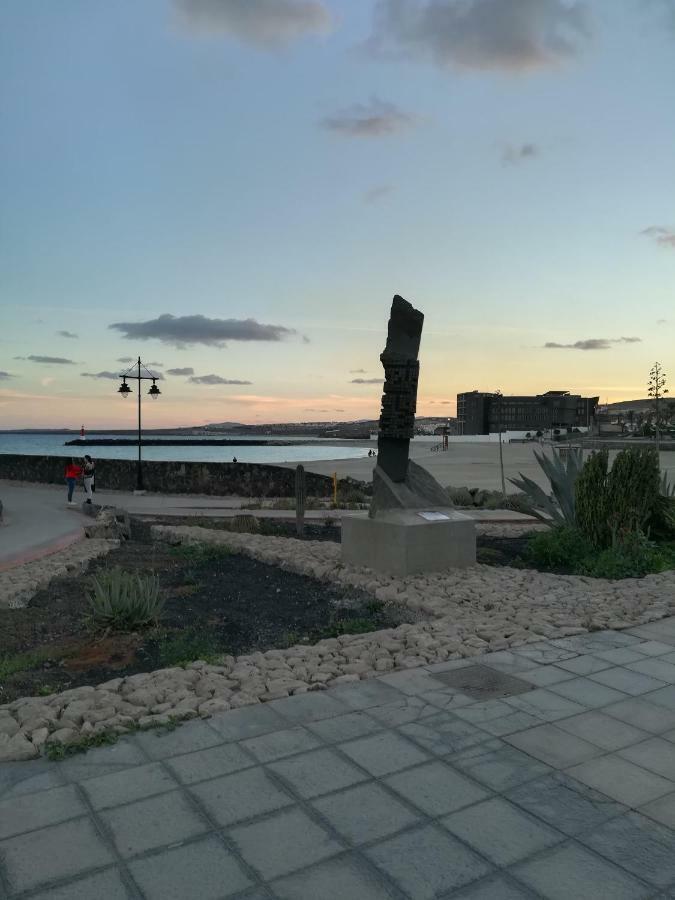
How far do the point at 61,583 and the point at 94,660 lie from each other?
3.58 m

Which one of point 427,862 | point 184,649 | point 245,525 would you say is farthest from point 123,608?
point 245,525

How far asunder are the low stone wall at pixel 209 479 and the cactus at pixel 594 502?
1271 centimetres

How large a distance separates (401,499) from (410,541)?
0.81 metres

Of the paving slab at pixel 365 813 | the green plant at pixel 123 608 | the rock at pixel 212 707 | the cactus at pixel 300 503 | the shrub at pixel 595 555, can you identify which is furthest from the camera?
the cactus at pixel 300 503

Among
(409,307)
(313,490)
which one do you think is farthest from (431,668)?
(313,490)

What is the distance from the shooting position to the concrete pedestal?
8383 millimetres

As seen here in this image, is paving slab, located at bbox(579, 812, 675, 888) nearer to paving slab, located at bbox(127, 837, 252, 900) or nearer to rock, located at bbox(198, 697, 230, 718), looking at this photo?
paving slab, located at bbox(127, 837, 252, 900)

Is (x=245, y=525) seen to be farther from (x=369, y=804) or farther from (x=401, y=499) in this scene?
(x=369, y=804)

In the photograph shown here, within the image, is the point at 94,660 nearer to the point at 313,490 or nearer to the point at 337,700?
the point at 337,700

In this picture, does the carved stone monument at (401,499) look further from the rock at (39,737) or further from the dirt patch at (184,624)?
the rock at (39,737)

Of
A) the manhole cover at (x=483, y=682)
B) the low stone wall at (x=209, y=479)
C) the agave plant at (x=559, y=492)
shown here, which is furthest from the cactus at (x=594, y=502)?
the low stone wall at (x=209, y=479)

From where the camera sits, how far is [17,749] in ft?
11.8

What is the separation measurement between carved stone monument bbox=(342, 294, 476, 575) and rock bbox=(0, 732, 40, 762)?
5.33m

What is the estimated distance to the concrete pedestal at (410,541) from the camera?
838 centimetres
